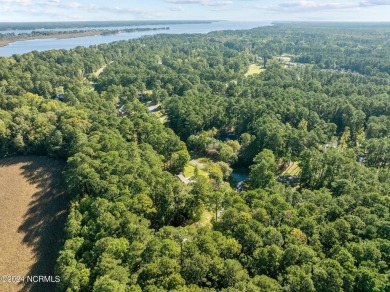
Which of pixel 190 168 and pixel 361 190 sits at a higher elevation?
pixel 361 190

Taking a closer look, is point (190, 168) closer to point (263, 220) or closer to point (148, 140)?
point (148, 140)

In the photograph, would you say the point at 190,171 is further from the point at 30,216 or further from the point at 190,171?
the point at 30,216

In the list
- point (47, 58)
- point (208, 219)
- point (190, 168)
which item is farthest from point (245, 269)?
point (47, 58)

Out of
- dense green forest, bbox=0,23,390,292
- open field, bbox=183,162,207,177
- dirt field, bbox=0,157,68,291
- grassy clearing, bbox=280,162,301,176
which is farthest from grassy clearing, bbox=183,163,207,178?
dirt field, bbox=0,157,68,291

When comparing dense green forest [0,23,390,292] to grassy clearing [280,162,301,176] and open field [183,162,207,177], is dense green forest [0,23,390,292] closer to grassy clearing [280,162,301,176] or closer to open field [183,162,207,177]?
grassy clearing [280,162,301,176]

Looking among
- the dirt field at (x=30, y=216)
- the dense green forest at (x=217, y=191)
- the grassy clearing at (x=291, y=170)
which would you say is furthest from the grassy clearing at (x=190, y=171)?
the dirt field at (x=30, y=216)

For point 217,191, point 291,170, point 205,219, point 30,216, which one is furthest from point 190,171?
point 30,216
